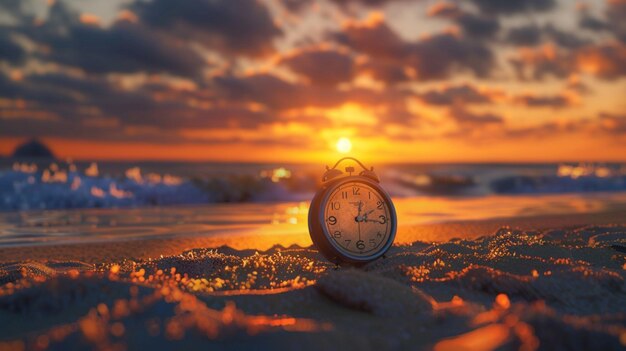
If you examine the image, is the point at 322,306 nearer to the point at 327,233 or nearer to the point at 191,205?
the point at 327,233

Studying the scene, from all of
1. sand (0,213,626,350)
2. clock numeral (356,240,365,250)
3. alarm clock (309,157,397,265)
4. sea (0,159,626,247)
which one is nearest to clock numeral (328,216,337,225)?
alarm clock (309,157,397,265)

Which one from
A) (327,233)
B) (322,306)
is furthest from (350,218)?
(322,306)

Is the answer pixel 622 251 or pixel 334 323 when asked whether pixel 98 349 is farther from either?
pixel 622 251

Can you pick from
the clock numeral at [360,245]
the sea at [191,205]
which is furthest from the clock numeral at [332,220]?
the sea at [191,205]

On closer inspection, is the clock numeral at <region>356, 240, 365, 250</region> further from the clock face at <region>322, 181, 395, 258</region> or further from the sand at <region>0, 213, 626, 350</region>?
the sand at <region>0, 213, 626, 350</region>

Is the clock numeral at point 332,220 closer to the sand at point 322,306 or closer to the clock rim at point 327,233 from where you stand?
the clock rim at point 327,233
